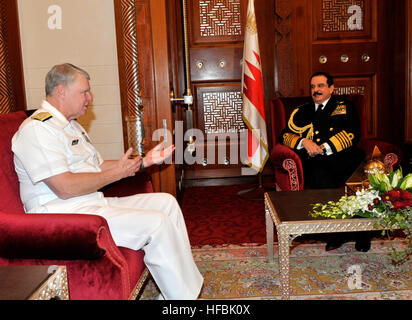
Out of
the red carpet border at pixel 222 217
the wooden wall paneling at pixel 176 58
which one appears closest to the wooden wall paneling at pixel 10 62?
the wooden wall paneling at pixel 176 58

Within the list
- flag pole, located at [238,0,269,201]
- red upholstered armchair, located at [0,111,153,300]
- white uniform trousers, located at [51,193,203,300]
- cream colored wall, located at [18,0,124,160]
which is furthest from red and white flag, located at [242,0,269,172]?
red upholstered armchair, located at [0,111,153,300]

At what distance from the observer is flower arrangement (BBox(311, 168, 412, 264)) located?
1944 mm

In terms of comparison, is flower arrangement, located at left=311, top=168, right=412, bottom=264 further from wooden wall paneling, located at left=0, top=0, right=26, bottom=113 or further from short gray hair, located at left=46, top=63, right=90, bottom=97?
wooden wall paneling, located at left=0, top=0, right=26, bottom=113

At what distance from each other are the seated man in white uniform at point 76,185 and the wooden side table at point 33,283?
68 centimetres

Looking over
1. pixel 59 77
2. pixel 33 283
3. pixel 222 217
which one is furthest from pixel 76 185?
pixel 222 217

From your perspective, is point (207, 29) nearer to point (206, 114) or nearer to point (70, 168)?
point (206, 114)

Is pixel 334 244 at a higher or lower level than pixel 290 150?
lower

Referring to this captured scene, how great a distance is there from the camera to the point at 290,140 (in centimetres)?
Result: 335

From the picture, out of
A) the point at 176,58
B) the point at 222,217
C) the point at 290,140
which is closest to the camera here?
the point at 290,140

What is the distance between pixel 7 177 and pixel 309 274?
1.64 metres

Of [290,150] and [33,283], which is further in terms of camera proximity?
[290,150]

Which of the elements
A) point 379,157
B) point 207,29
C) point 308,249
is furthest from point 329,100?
point 207,29

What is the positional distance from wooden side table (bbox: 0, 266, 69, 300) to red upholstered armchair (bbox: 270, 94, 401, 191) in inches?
81.4

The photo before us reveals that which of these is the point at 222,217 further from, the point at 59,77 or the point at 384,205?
the point at 59,77
